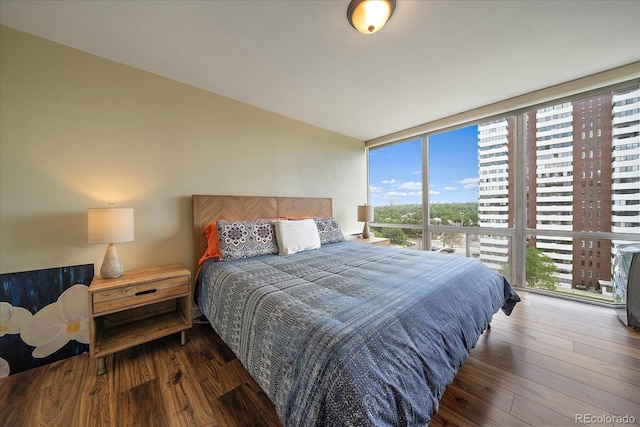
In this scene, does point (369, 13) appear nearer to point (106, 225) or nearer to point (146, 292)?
point (106, 225)

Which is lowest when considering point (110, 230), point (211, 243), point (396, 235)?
point (396, 235)

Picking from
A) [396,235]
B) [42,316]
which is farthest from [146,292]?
[396,235]

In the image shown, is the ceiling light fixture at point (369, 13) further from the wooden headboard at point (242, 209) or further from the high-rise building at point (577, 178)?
the high-rise building at point (577, 178)

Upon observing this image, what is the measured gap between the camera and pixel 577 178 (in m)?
2.54

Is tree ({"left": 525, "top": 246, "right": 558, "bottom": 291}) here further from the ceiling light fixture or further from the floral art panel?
the floral art panel

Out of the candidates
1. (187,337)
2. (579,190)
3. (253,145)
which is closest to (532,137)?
(579,190)

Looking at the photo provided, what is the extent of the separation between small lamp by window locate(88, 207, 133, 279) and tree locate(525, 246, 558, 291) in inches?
170

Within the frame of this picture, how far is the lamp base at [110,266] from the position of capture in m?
1.70

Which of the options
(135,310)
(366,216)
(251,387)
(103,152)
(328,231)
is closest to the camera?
(251,387)

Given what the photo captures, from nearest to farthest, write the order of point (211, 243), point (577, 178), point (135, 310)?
1. point (135, 310)
2. point (211, 243)
3. point (577, 178)

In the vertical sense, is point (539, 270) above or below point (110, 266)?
below

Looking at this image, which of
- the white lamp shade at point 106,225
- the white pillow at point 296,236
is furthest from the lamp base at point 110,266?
the white pillow at point 296,236

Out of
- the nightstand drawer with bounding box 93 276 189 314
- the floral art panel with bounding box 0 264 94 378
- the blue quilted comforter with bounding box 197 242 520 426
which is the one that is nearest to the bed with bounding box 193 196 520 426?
the blue quilted comforter with bounding box 197 242 520 426

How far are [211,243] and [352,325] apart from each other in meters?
1.71
